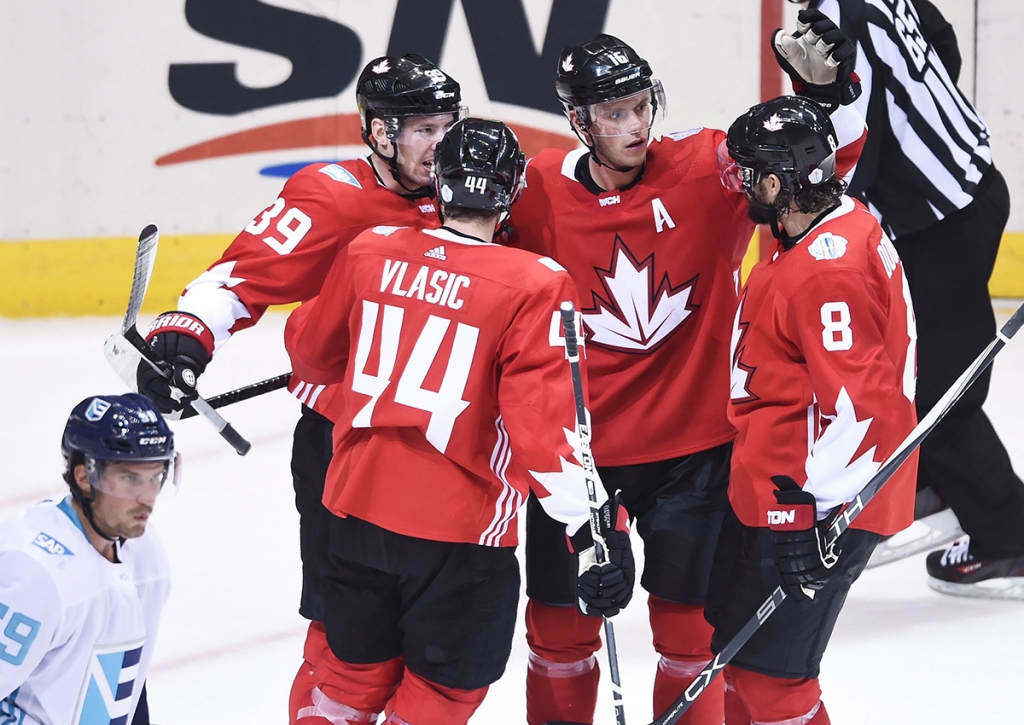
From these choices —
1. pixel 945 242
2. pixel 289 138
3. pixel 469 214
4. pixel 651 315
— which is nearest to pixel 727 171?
pixel 651 315

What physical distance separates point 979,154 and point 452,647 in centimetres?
197

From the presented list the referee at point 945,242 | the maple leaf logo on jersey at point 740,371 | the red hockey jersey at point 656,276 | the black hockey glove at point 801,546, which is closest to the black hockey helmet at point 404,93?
the red hockey jersey at point 656,276

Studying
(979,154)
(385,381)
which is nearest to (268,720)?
(385,381)

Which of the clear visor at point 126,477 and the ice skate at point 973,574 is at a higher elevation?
the clear visor at point 126,477

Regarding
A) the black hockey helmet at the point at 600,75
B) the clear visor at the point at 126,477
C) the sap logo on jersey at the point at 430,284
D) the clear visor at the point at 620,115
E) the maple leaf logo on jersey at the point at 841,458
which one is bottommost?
the maple leaf logo on jersey at the point at 841,458

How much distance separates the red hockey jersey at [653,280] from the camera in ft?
8.26

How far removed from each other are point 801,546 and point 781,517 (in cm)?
6

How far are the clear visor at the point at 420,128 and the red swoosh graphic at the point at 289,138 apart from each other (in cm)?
366

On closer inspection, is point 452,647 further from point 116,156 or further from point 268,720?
point 116,156

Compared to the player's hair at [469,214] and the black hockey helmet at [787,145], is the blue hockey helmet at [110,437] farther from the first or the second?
the black hockey helmet at [787,145]

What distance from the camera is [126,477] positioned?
1.82 meters

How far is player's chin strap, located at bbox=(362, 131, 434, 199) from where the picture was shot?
2.59 meters

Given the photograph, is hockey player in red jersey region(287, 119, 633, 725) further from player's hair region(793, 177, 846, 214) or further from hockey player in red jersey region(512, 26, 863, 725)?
player's hair region(793, 177, 846, 214)

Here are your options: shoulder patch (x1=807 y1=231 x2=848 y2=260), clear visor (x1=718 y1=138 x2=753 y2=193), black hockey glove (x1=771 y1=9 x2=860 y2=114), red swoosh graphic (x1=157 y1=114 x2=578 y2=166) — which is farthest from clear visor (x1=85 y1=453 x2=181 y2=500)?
red swoosh graphic (x1=157 y1=114 x2=578 y2=166)
